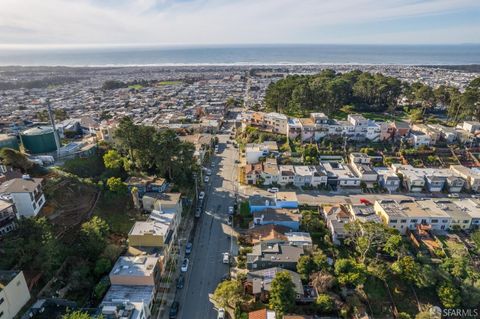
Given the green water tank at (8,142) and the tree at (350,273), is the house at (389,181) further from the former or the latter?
the green water tank at (8,142)

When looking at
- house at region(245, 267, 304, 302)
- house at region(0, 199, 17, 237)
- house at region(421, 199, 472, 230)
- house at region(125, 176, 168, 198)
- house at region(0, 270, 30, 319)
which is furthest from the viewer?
house at region(125, 176, 168, 198)

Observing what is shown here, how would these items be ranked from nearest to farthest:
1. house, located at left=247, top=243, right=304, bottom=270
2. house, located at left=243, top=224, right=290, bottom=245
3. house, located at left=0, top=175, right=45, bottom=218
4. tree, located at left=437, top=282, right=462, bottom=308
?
tree, located at left=437, top=282, right=462, bottom=308, house, located at left=0, top=175, right=45, bottom=218, house, located at left=247, top=243, right=304, bottom=270, house, located at left=243, top=224, right=290, bottom=245

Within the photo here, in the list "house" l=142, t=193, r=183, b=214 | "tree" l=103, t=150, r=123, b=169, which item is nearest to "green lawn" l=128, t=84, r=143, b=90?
"tree" l=103, t=150, r=123, b=169

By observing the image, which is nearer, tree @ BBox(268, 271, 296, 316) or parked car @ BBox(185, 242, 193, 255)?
tree @ BBox(268, 271, 296, 316)

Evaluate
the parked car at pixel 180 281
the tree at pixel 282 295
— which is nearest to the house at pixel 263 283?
the tree at pixel 282 295

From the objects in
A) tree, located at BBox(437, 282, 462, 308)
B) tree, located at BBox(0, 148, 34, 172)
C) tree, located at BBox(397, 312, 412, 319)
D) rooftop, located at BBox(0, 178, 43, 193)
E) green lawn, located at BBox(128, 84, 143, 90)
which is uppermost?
green lawn, located at BBox(128, 84, 143, 90)

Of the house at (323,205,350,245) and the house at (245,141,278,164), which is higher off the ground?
the house at (245,141,278,164)

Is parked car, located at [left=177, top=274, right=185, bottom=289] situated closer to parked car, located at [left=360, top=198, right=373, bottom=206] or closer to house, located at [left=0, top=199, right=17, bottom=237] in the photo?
house, located at [left=0, top=199, right=17, bottom=237]
